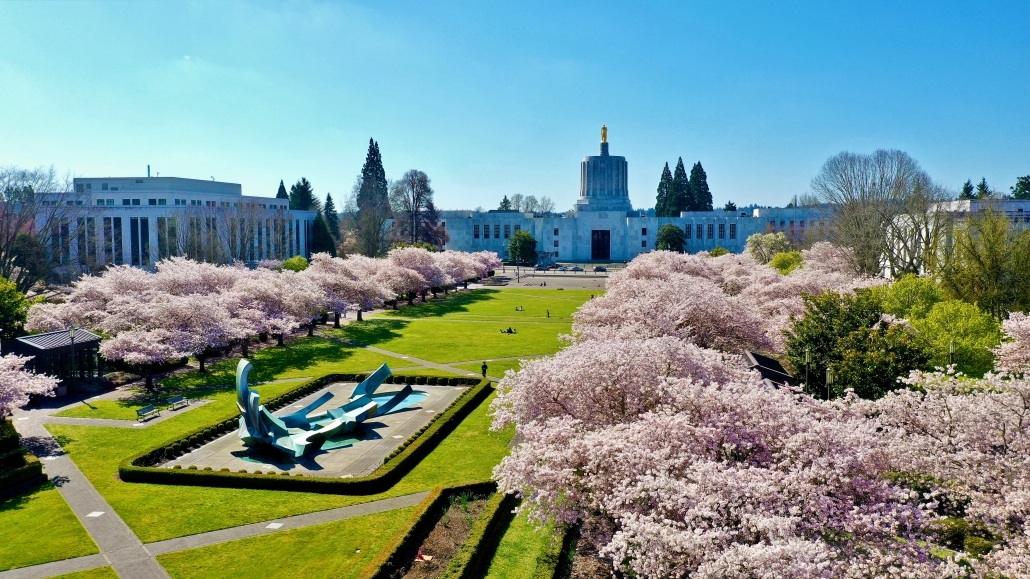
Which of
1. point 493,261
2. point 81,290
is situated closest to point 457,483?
point 81,290

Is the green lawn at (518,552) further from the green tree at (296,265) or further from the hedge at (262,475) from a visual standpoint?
the green tree at (296,265)

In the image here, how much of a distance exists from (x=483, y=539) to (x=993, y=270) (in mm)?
34750

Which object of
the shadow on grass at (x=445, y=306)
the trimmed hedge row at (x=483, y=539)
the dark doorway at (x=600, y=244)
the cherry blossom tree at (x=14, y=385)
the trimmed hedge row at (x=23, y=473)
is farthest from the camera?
the dark doorway at (x=600, y=244)

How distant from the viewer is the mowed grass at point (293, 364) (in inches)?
1551

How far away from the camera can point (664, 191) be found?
15038 centimetres

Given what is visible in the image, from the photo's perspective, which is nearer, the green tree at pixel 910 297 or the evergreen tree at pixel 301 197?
the green tree at pixel 910 297

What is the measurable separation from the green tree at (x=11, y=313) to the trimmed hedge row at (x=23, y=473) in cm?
1911

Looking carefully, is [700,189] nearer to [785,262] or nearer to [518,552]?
[785,262]

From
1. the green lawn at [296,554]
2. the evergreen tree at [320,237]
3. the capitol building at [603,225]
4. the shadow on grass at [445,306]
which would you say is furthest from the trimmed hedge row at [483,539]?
the capitol building at [603,225]

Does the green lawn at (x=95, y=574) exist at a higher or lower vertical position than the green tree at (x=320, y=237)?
lower

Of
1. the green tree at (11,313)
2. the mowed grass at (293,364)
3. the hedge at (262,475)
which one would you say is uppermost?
the green tree at (11,313)

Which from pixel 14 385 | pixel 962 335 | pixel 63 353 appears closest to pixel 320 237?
pixel 63 353

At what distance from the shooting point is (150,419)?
31156mm

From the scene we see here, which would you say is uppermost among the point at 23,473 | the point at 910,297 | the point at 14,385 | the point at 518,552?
the point at 910,297
